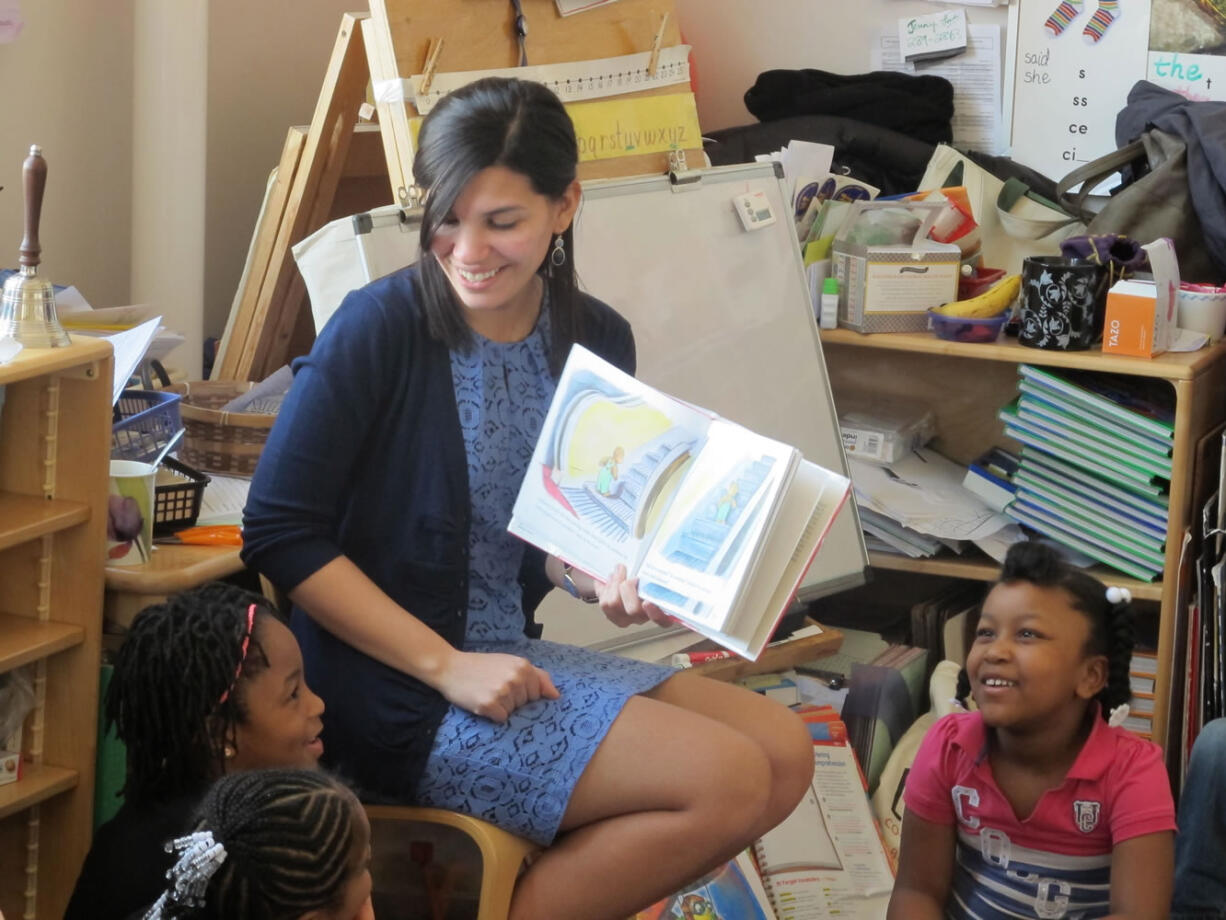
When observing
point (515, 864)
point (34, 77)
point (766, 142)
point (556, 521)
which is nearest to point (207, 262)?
point (34, 77)

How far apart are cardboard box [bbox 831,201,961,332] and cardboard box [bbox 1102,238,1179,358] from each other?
0.92ft

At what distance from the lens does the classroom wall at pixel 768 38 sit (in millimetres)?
2867

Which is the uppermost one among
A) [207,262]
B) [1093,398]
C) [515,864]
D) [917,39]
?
[917,39]

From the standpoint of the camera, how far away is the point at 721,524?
4.89 ft

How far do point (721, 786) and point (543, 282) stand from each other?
58 cm

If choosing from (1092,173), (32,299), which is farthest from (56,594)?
(1092,173)

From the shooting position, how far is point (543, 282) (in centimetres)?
168

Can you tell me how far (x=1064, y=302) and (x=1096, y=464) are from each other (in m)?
0.25

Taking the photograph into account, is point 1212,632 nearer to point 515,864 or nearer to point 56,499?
point 515,864

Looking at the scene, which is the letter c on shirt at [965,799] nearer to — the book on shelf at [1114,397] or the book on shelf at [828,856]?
the book on shelf at [828,856]

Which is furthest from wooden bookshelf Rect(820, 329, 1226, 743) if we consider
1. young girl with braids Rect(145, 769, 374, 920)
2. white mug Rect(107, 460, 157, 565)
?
young girl with braids Rect(145, 769, 374, 920)

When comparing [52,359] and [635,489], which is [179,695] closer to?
[52,359]

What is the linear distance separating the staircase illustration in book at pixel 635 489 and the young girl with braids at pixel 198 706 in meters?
0.33

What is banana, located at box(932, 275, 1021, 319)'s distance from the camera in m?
2.42
